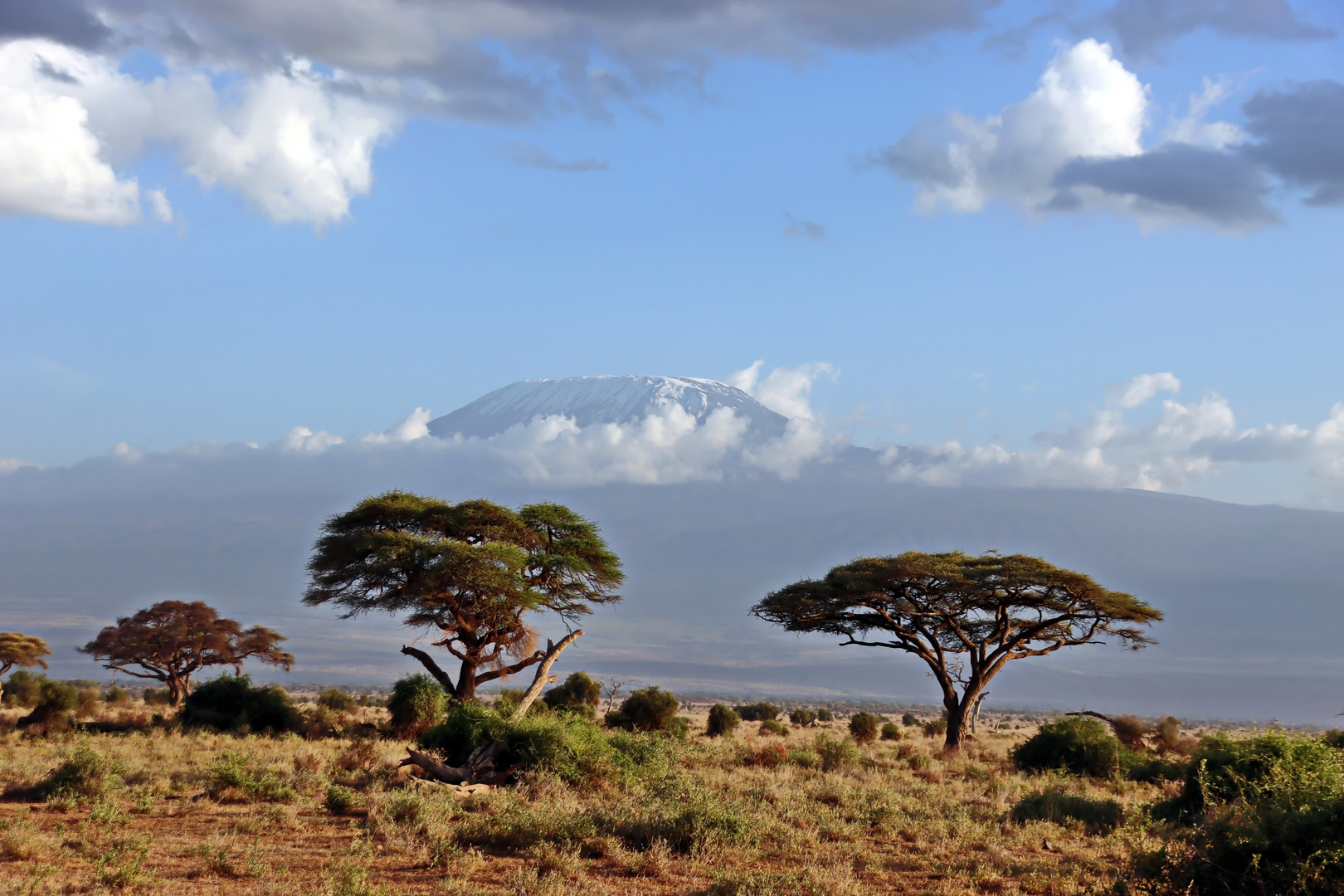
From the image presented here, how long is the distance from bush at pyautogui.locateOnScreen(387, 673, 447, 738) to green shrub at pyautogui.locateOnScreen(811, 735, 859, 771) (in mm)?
11226

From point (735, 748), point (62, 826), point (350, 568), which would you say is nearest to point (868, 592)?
point (735, 748)

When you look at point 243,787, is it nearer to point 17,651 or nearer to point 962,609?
point 962,609

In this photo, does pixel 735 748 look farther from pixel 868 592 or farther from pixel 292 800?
pixel 292 800

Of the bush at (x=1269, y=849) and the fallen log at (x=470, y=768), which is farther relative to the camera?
the fallen log at (x=470, y=768)

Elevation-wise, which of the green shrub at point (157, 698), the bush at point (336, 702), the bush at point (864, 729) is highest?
the bush at point (864, 729)

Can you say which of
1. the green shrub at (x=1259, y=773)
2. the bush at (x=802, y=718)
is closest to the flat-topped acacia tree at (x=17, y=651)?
the bush at (x=802, y=718)

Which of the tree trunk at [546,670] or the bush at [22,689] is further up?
the tree trunk at [546,670]

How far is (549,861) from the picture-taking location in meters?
11.6

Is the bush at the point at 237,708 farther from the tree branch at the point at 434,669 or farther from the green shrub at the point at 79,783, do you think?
the green shrub at the point at 79,783

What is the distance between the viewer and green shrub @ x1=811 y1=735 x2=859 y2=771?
24062 millimetres

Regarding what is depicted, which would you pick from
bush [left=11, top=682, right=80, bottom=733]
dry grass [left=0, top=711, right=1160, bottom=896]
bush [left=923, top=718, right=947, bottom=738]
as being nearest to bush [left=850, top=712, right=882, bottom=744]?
bush [left=923, top=718, right=947, bottom=738]

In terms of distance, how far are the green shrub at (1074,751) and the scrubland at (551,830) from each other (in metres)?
2.85

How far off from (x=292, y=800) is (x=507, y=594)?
489 inches

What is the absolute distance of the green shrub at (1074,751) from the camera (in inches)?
953
